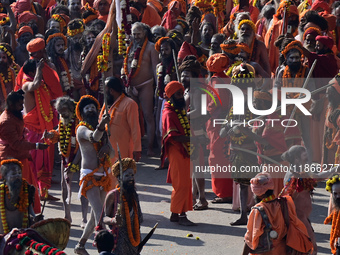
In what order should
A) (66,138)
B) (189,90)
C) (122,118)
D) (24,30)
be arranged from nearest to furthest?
(66,138), (122,118), (189,90), (24,30)

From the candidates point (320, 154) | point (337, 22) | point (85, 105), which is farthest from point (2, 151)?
point (337, 22)

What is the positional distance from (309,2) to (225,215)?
524 cm

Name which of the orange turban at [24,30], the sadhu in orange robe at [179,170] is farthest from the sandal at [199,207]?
the orange turban at [24,30]

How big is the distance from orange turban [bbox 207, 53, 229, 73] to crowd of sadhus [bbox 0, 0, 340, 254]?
16mm

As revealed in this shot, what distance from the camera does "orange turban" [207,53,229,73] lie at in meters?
12.6

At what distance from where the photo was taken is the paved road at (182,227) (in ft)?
35.8

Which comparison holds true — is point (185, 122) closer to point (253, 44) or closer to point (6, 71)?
point (253, 44)

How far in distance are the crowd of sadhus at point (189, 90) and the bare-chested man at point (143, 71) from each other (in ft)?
0.06

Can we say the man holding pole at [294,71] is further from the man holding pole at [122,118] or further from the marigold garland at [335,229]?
the marigold garland at [335,229]

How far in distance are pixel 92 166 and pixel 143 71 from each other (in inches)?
173

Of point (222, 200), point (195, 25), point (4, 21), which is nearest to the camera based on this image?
point (222, 200)

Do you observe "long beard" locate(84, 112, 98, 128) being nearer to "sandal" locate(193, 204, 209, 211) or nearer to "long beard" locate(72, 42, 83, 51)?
"sandal" locate(193, 204, 209, 211)

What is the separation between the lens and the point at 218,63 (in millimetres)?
12602

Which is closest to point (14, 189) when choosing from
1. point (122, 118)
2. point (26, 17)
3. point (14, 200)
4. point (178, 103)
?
point (14, 200)
